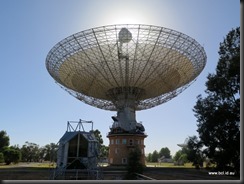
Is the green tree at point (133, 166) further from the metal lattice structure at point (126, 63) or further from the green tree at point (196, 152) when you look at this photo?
the metal lattice structure at point (126, 63)

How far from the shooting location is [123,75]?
4184 cm

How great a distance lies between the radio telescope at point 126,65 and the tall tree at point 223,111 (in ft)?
23.6

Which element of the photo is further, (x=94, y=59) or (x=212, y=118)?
(x=94, y=59)

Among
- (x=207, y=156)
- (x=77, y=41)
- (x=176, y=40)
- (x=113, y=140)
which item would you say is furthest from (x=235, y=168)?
(x=113, y=140)

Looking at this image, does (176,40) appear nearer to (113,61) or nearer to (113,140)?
(113,61)

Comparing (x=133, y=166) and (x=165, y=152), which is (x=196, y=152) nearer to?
(x=133, y=166)

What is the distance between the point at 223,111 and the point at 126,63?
53.0 feet

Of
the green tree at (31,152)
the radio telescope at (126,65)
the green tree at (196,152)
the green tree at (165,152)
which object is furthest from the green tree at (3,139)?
the green tree at (165,152)

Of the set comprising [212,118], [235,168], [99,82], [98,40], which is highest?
[98,40]

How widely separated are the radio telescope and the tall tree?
23.6 feet

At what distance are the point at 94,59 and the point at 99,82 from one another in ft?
24.0

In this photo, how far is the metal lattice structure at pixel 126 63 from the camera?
33406mm

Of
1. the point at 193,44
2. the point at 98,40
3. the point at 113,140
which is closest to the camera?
the point at 98,40

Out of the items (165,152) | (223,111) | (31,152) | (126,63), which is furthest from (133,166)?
(165,152)
